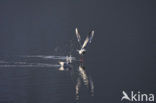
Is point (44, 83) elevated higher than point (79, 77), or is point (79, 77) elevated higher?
point (79, 77)

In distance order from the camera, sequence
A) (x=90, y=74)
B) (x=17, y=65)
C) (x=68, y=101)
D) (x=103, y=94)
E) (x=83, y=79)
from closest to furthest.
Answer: (x=68, y=101), (x=103, y=94), (x=83, y=79), (x=90, y=74), (x=17, y=65)

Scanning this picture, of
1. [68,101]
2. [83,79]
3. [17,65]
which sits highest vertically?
[17,65]

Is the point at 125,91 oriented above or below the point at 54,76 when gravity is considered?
below

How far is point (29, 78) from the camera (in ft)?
432

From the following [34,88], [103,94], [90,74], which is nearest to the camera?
[103,94]

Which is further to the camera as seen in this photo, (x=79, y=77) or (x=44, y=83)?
(x=79, y=77)

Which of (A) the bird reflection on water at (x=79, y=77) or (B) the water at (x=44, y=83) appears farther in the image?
(A) the bird reflection on water at (x=79, y=77)

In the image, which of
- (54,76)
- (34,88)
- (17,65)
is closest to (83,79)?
(54,76)

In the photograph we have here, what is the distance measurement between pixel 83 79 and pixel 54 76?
10946mm

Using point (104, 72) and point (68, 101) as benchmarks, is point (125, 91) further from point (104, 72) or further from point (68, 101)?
point (104, 72)

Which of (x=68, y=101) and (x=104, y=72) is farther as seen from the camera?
(x=104, y=72)

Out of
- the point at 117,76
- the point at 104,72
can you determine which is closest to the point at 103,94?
the point at 117,76

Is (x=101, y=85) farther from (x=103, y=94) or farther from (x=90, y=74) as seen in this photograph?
(x=90, y=74)

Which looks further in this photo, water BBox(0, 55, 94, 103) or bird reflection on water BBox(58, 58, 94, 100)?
bird reflection on water BBox(58, 58, 94, 100)
